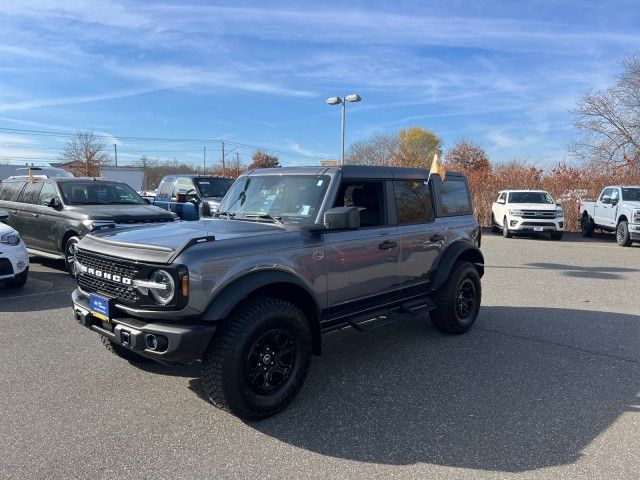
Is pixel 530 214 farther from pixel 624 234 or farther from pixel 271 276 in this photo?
pixel 271 276

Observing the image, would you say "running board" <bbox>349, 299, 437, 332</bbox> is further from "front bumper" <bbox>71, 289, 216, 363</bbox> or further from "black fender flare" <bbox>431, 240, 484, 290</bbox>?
"front bumper" <bbox>71, 289, 216, 363</bbox>

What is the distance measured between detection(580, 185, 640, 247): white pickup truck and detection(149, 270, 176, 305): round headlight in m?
15.6

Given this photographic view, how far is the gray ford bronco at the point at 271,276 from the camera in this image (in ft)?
11.2

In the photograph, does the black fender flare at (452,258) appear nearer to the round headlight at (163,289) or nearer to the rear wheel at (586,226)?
the round headlight at (163,289)

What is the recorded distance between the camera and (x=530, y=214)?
1748 centimetres

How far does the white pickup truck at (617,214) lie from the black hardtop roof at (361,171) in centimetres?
1255

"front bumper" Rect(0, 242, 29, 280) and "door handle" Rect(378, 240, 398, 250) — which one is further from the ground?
"door handle" Rect(378, 240, 398, 250)

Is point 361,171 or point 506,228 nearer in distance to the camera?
point 361,171

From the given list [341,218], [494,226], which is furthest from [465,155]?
[341,218]

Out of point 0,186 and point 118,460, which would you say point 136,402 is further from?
point 0,186

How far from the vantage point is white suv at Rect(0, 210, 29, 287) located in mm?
7379

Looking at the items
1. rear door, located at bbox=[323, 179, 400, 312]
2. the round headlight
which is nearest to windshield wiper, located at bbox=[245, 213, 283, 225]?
rear door, located at bbox=[323, 179, 400, 312]

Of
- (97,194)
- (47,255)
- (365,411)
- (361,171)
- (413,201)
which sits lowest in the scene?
(365,411)

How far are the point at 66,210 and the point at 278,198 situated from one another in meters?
5.96
